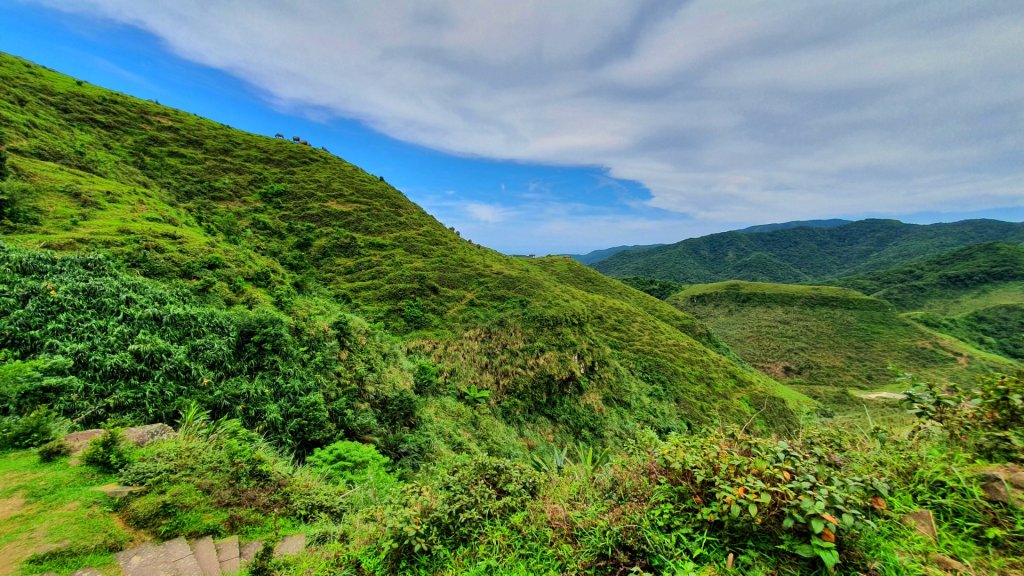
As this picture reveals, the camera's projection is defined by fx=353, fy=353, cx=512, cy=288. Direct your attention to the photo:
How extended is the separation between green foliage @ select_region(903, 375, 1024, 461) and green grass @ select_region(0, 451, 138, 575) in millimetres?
8582

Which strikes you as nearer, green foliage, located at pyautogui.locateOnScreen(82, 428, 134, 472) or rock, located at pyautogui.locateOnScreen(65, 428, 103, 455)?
green foliage, located at pyautogui.locateOnScreen(82, 428, 134, 472)

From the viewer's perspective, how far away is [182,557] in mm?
3898

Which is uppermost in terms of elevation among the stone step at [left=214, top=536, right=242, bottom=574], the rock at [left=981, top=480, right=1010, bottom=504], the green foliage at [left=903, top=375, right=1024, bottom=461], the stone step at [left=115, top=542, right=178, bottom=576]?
the green foliage at [left=903, top=375, right=1024, bottom=461]

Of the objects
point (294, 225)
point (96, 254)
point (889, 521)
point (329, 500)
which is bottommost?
point (329, 500)

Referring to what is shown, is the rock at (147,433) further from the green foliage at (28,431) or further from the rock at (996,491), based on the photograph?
the rock at (996,491)

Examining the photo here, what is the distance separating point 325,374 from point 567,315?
50.7ft

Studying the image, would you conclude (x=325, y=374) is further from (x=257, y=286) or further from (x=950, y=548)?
(x=950, y=548)

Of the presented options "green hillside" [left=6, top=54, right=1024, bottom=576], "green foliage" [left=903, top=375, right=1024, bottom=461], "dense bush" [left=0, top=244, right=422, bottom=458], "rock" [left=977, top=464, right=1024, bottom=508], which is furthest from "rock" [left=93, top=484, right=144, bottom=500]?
"green foliage" [left=903, top=375, right=1024, bottom=461]

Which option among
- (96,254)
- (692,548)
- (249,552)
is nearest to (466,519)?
(692,548)

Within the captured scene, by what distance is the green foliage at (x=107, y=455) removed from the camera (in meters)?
4.71

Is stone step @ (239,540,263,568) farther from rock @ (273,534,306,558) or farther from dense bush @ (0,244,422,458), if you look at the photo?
dense bush @ (0,244,422,458)

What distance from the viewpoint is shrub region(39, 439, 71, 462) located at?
184 inches

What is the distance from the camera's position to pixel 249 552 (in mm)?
4387

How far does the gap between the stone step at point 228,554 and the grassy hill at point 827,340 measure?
208ft
